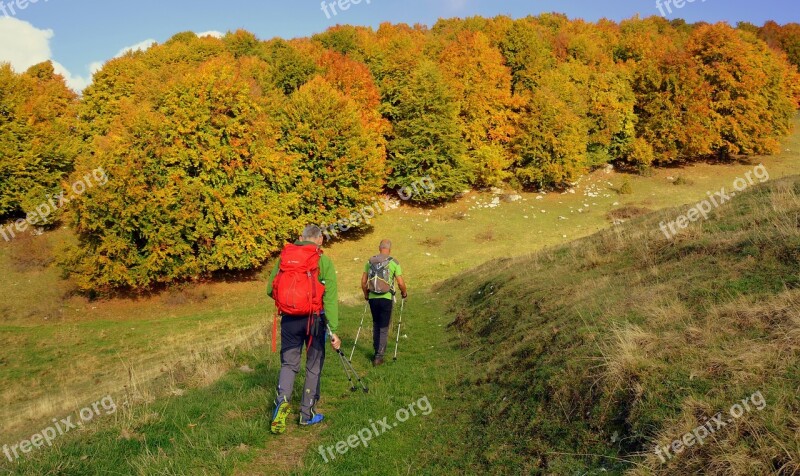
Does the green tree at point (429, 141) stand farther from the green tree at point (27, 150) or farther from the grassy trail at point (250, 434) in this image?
the grassy trail at point (250, 434)

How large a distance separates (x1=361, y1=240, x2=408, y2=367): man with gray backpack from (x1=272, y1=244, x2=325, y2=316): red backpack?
3.89 meters

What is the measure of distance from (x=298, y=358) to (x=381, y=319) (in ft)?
13.0

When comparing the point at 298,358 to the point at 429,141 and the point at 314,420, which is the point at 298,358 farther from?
the point at 429,141

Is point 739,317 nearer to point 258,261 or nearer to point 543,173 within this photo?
point 258,261

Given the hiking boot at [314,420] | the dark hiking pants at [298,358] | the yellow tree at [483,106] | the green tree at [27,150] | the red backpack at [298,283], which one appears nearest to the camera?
the red backpack at [298,283]

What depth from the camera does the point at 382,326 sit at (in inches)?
468

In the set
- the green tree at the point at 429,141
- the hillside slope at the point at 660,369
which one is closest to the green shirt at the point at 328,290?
the hillside slope at the point at 660,369

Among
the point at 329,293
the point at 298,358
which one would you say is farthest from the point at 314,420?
the point at 329,293

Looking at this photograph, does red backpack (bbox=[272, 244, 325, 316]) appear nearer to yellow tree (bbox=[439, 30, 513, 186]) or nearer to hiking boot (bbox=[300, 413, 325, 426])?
hiking boot (bbox=[300, 413, 325, 426])

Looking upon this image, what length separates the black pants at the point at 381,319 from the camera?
11.7m

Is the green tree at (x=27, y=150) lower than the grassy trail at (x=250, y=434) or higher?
higher

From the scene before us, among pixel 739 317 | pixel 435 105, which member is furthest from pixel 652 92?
pixel 739 317

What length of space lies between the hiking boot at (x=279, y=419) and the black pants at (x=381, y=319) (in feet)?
14.1

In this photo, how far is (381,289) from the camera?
11.5 metres
